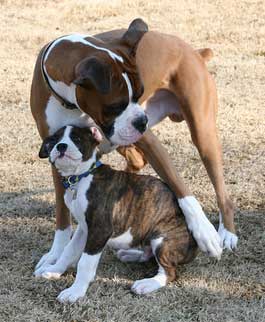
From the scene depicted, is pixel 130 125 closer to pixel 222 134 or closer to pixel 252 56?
pixel 222 134

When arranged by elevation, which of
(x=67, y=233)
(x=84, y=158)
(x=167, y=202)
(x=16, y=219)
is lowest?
(x=16, y=219)

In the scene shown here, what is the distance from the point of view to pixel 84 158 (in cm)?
374

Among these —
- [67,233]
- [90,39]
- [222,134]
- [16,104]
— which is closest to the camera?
[90,39]

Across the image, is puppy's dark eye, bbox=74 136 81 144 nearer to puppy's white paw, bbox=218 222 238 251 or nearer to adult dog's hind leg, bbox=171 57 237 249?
adult dog's hind leg, bbox=171 57 237 249

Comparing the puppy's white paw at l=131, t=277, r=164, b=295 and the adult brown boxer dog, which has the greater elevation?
the adult brown boxer dog

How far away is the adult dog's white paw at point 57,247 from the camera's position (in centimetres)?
416

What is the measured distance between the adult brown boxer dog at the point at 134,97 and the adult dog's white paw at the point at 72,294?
46 centimetres

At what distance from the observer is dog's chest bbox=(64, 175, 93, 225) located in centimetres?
375

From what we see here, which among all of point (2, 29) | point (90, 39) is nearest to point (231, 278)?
point (90, 39)

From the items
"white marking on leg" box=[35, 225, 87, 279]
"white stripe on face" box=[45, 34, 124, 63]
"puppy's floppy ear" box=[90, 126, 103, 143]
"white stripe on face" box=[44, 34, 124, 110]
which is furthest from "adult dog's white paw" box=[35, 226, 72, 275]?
"white stripe on face" box=[45, 34, 124, 63]

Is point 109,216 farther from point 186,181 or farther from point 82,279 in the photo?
point 186,181

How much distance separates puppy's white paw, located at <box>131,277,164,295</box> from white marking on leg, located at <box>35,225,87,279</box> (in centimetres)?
40

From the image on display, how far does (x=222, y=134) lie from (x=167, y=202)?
2.61 meters

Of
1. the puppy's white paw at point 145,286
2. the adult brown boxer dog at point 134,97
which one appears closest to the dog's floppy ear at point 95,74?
the adult brown boxer dog at point 134,97
